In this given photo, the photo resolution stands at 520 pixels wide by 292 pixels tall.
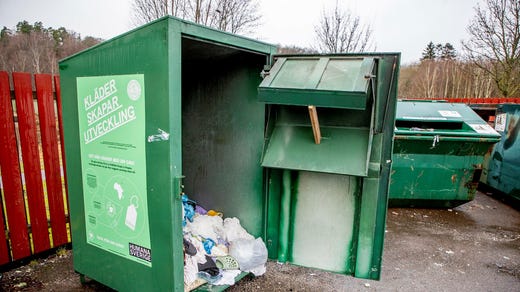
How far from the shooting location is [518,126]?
17.7 feet

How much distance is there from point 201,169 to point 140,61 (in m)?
1.66

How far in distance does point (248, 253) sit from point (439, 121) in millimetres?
3787

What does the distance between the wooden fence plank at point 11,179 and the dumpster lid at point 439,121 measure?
14.9ft

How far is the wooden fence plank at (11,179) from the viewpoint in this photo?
9.31 ft

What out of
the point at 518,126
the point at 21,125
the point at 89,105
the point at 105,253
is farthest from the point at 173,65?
the point at 518,126

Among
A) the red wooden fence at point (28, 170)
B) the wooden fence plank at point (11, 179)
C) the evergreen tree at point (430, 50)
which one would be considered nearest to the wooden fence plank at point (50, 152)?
the red wooden fence at point (28, 170)

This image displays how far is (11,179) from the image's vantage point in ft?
9.59

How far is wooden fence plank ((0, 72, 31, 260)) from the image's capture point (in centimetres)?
284

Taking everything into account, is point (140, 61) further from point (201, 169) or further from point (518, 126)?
point (518, 126)

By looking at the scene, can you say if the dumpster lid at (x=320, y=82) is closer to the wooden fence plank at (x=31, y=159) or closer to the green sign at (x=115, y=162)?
the green sign at (x=115, y=162)

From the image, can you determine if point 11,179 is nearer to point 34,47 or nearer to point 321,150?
point 321,150

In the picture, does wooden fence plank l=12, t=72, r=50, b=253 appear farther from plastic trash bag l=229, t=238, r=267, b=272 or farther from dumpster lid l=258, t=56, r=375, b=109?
dumpster lid l=258, t=56, r=375, b=109

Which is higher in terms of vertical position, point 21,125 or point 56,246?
point 21,125

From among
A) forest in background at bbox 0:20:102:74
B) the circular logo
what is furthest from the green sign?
forest in background at bbox 0:20:102:74
